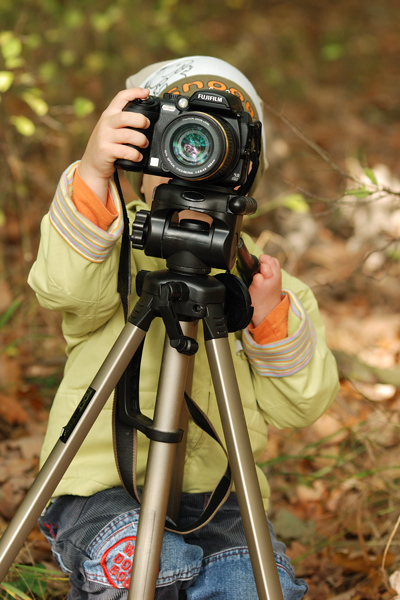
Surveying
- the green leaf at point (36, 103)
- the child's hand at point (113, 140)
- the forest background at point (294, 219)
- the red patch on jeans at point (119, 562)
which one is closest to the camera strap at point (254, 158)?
the child's hand at point (113, 140)

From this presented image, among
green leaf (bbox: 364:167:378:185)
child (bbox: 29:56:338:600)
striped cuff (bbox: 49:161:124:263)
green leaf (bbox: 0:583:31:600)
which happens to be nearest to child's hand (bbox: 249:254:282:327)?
child (bbox: 29:56:338:600)

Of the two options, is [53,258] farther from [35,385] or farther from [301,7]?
[301,7]

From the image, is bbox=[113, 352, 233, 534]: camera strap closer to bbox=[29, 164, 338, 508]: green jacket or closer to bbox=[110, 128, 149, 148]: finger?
bbox=[29, 164, 338, 508]: green jacket

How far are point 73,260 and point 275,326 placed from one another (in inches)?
20.5

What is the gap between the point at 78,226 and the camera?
52.4 inches

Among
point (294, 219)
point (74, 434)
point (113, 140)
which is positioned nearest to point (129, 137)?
point (113, 140)

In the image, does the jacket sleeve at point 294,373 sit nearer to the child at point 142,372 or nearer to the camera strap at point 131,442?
the child at point 142,372

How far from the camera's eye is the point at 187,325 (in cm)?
125

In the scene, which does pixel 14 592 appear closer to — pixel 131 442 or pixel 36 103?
pixel 131 442

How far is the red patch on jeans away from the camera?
1387mm

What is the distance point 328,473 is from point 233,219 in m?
1.50

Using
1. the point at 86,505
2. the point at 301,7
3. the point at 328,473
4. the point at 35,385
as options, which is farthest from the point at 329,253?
the point at 301,7

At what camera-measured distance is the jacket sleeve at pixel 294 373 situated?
1.61m

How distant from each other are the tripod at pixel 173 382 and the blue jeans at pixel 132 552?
24 cm
